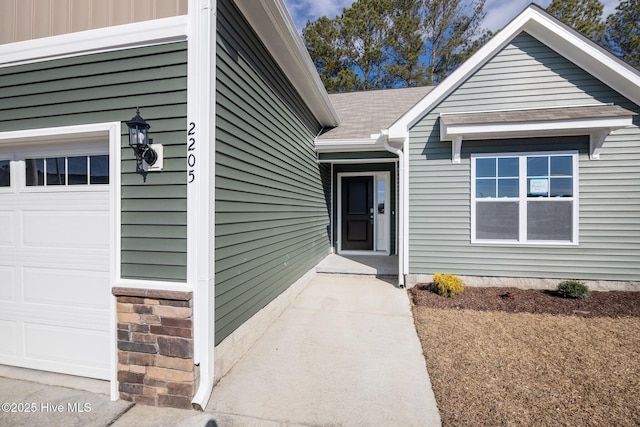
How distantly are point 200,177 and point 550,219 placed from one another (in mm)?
5330

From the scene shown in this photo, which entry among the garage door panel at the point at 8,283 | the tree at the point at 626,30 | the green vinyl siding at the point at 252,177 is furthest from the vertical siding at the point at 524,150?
the tree at the point at 626,30

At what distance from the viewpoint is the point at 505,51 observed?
487 centimetres

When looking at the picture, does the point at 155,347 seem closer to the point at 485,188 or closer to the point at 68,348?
the point at 68,348

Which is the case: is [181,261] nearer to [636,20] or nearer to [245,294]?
[245,294]

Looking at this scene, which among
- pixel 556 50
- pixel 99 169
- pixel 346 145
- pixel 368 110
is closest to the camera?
pixel 99 169

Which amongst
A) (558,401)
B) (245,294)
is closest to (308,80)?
(245,294)

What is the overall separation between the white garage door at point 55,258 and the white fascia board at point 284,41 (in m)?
2.00

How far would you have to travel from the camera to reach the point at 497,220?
4.94 meters

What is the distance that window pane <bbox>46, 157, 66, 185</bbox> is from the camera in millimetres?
2709

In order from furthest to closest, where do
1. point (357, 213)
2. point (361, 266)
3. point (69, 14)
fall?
point (357, 213) < point (361, 266) < point (69, 14)

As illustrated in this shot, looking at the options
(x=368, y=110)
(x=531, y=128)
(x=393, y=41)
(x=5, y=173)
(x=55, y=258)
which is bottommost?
(x=55, y=258)

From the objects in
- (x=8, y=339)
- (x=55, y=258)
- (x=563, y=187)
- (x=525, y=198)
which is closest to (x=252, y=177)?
(x=55, y=258)

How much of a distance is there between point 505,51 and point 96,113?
584 cm

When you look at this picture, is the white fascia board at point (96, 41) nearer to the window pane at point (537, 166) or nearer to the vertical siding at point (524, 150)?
the vertical siding at point (524, 150)
